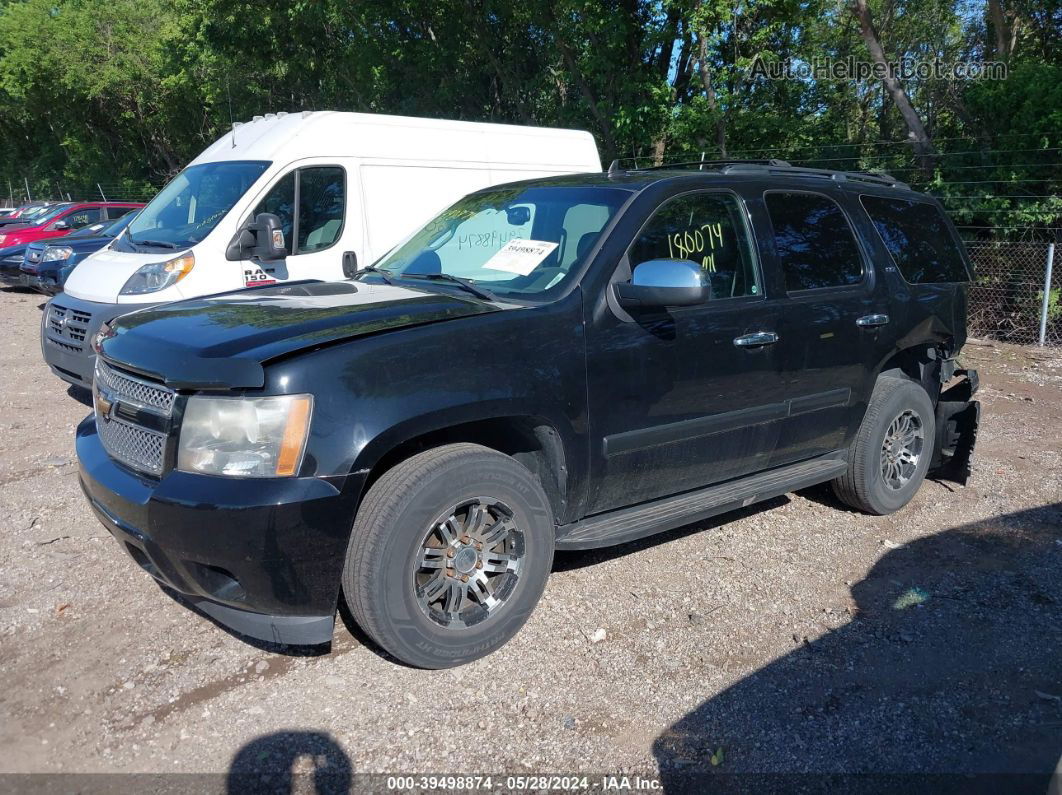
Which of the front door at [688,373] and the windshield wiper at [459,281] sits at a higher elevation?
the windshield wiper at [459,281]

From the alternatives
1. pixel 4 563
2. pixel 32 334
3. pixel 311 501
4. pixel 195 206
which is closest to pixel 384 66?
pixel 32 334

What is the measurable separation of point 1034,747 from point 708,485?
178 cm

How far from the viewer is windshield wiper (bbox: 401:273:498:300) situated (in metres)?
3.92

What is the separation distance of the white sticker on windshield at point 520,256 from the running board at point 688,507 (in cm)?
120

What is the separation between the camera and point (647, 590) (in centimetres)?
430

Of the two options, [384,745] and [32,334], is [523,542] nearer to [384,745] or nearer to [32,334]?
[384,745]

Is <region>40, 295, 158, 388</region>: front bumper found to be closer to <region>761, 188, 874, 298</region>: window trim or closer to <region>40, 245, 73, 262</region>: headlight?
<region>761, 188, 874, 298</region>: window trim

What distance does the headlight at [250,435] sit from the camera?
3.03 m

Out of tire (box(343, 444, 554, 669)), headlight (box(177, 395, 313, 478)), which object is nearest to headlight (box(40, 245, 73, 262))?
headlight (box(177, 395, 313, 478))

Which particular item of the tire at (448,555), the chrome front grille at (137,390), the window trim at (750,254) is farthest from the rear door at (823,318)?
the chrome front grille at (137,390)

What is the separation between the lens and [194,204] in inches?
310

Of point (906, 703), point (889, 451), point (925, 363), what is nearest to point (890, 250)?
point (925, 363)

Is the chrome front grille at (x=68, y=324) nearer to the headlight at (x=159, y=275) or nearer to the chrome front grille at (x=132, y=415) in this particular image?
the headlight at (x=159, y=275)

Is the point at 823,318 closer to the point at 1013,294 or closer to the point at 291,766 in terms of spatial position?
the point at 291,766
